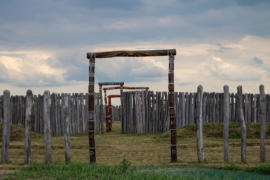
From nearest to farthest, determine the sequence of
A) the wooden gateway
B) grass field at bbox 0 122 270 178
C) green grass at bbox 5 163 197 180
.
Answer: green grass at bbox 5 163 197 180, the wooden gateway, grass field at bbox 0 122 270 178

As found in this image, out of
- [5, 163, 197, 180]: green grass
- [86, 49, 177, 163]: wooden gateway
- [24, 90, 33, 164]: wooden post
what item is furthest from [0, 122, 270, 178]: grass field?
[5, 163, 197, 180]: green grass

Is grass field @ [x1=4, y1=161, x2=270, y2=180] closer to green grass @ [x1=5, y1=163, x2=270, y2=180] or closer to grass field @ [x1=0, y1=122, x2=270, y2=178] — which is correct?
green grass @ [x1=5, y1=163, x2=270, y2=180]

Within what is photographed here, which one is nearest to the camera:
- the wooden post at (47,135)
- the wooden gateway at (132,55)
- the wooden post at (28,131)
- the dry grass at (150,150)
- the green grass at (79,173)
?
the green grass at (79,173)

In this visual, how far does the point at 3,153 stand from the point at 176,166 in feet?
16.4

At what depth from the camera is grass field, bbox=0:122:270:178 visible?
1172cm

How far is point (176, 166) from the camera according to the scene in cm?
1070

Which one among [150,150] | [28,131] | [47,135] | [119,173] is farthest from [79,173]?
[150,150]

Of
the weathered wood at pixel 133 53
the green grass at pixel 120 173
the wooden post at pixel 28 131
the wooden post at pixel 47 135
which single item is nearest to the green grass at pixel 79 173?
the green grass at pixel 120 173

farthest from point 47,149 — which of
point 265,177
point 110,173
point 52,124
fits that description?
point 52,124

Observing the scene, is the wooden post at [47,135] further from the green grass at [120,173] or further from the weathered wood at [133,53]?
the weathered wood at [133,53]

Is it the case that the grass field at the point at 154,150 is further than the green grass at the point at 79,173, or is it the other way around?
Answer: the grass field at the point at 154,150

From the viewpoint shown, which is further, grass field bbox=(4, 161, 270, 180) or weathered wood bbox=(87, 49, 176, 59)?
weathered wood bbox=(87, 49, 176, 59)

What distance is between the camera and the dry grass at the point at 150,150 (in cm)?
1221

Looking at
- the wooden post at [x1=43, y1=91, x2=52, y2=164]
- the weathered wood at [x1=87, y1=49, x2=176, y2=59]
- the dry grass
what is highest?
the weathered wood at [x1=87, y1=49, x2=176, y2=59]
